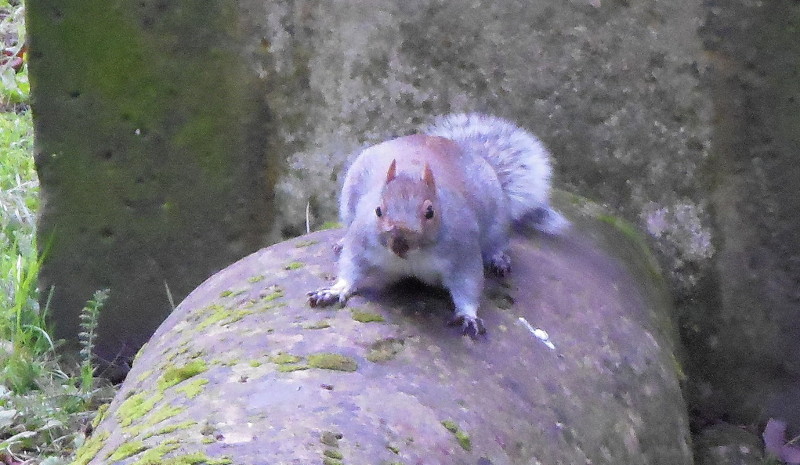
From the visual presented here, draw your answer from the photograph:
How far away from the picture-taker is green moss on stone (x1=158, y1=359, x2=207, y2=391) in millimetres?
1566

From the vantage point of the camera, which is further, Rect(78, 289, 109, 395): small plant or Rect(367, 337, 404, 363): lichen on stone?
Rect(78, 289, 109, 395): small plant

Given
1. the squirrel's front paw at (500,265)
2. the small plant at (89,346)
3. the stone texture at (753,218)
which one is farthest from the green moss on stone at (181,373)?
the stone texture at (753,218)

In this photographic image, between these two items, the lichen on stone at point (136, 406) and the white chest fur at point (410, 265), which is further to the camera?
the white chest fur at point (410, 265)

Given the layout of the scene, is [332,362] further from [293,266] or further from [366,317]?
[293,266]

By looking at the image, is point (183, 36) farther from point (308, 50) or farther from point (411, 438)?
point (411, 438)

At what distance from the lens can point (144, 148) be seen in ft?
10.4

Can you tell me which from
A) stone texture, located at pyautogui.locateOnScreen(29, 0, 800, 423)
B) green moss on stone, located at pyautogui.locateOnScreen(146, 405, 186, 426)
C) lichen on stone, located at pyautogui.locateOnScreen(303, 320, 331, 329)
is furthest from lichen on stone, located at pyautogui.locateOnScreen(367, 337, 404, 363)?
stone texture, located at pyautogui.locateOnScreen(29, 0, 800, 423)

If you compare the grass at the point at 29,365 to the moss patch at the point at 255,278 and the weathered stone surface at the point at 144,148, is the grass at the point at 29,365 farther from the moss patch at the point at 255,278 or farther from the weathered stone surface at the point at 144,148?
the moss patch at the point at 255,278

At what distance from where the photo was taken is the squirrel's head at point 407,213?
1779mm

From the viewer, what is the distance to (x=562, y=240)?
2.44 meters

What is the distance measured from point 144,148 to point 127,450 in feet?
6.53

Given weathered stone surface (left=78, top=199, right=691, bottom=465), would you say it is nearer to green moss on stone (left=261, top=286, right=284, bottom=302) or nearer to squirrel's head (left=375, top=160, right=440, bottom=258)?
green moss on stone (left=261, top=286, right=284, bottom=302)

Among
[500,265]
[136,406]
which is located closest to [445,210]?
[500,265]

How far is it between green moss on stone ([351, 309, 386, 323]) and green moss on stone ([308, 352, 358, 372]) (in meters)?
0.18
